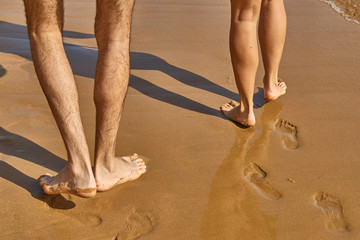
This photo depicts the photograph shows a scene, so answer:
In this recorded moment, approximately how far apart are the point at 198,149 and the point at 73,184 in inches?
28.8

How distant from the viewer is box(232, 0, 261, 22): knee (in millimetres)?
2430

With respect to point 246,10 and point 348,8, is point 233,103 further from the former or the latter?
point 348,8

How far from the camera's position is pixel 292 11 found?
4.75m

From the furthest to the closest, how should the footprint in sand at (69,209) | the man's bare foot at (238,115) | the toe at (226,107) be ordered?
the toe at (226,107), the man's bare foot at (238,115), the footprint in sand at (69,209)

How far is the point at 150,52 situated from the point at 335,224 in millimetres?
2242

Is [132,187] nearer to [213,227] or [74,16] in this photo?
[213,227]

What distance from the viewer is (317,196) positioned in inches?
82.3

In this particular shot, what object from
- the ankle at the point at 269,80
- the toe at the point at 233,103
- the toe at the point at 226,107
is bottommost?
the toe at the point at 226,107

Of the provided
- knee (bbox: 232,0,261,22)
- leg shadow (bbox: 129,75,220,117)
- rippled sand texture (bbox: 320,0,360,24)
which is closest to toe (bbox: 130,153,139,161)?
leg shadow (bbox: 129,75,220,117)

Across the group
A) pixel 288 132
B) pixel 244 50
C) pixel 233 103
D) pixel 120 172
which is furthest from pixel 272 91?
pixel 120 172

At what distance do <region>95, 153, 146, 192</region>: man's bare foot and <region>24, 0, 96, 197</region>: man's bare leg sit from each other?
116mm

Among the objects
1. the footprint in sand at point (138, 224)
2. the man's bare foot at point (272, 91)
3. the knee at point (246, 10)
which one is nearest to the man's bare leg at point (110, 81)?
the footprint in sand at point (138, 224)

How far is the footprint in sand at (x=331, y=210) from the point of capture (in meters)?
1.90

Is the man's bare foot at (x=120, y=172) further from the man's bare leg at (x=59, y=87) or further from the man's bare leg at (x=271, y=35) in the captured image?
the man's bare leg at (x=271, y=35)
